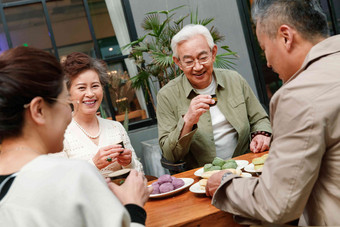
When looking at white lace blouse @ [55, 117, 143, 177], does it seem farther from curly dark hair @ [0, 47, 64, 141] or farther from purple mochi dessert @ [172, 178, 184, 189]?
curly dark hair @ [0, 47, 64, 141]

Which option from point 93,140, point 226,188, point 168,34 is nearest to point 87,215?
point 226,188

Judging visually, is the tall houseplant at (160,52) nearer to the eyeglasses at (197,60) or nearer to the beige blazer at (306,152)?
the eyeglasses at (197,60)

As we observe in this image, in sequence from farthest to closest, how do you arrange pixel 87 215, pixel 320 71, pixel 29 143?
1. pixel 320 71
2. pixel 29 143
3. pixel 87 215

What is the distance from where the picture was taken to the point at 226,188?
1.44 metres

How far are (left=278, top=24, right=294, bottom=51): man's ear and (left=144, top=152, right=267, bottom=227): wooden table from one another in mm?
723

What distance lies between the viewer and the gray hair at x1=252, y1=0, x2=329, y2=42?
136 centimetres

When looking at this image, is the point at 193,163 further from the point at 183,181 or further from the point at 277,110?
the point at 277,110

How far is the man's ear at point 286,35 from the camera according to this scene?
1.37m

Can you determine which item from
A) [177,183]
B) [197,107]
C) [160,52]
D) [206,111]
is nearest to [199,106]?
[197,107]

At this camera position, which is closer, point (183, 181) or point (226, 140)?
point (183, 181)

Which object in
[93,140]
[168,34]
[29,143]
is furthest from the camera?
[168,34]

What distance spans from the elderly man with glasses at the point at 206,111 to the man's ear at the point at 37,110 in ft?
5.07

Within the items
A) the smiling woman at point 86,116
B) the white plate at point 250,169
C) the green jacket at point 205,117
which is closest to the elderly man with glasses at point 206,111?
the green jacket at point 205,117

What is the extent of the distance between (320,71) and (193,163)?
5.54 feet
